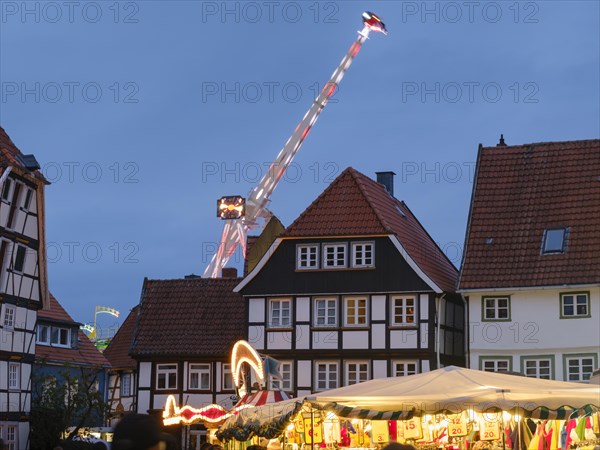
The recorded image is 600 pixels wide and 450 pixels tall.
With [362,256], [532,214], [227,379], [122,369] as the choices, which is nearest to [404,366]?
[362,256]

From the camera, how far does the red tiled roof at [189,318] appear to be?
43.2 metres

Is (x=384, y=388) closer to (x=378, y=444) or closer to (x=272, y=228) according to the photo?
(x=378, y=444)

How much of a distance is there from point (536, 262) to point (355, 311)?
19.9ft

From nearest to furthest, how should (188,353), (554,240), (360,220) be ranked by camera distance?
(554,240)
(360,220)
(188,353)

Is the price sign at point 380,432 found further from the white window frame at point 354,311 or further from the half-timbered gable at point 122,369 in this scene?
the half-timbered gable at point 122,369

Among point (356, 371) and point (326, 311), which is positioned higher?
point (326, 311)

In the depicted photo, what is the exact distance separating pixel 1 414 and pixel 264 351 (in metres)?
Answer: 8.61

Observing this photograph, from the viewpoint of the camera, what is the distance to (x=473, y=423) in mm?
17828

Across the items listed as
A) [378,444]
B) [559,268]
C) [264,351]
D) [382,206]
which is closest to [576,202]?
[559,268]

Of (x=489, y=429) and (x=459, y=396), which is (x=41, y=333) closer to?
(x=489, y=429)

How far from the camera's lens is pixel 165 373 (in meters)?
43.5

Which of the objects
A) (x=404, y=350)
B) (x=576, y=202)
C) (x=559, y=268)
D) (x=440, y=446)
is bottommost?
(x=440, y=446)

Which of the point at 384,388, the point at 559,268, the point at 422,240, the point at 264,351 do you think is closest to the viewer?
the point at 384,388

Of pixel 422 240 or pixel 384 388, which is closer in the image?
pixel 384 388
